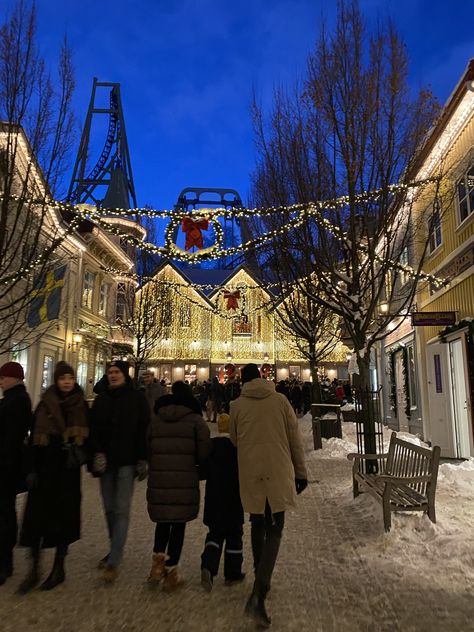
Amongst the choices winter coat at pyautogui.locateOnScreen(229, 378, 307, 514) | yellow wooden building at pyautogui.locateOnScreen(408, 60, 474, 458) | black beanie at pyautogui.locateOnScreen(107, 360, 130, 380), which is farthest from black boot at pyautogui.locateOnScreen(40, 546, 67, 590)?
yellow wooden building at pyautogui.locateOnScreen(408, 60, 474, 458)

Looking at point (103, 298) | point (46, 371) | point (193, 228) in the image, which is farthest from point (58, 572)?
point (103, 298)

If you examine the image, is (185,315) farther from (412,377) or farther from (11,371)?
(11,371)

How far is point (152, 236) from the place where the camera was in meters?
46.5

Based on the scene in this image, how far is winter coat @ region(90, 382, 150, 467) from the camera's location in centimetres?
452

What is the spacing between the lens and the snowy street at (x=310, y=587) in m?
3.58

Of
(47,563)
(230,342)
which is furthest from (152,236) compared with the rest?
(47,563)

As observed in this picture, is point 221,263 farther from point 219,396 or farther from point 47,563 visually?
point 47,563

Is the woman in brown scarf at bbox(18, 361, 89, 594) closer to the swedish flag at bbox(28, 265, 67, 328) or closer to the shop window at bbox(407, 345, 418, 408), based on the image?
the swedish flag at bbox(28, 265, 67, 328)

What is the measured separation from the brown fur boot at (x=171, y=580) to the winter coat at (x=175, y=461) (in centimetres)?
41

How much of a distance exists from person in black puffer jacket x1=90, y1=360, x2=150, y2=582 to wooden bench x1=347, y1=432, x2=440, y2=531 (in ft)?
8.95

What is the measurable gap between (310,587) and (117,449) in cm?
205

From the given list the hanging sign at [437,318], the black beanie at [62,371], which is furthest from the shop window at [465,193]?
the black beanie at [62,371]

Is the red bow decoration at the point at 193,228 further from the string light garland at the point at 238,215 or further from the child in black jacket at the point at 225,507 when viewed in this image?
the child in black jacket at the point at 225,507

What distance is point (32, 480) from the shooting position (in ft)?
13.9
